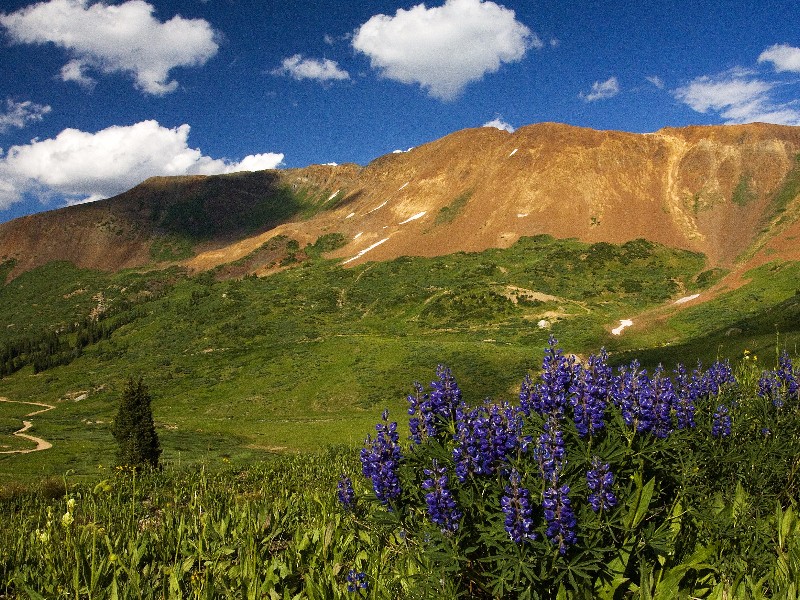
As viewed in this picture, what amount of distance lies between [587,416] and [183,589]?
14.4ft

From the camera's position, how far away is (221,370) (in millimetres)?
69438

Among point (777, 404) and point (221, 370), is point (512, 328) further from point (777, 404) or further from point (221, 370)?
point (777, 404)

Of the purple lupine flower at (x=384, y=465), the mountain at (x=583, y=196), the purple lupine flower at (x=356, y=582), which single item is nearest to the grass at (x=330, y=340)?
the mountain at (x=583, y=196)

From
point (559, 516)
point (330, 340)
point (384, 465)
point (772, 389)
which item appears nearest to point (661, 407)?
point (559, 516)

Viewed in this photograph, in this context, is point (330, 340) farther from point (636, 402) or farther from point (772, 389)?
point (636, 402)

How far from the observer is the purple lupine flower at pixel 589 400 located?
4348 millimetres

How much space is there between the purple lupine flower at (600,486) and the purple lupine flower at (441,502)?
105cm

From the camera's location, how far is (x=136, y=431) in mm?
20672

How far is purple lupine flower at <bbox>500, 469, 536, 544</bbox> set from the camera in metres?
3.63

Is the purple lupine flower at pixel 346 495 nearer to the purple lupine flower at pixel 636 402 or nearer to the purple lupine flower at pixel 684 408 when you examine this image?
the purple lupine flower at pixel 636 402

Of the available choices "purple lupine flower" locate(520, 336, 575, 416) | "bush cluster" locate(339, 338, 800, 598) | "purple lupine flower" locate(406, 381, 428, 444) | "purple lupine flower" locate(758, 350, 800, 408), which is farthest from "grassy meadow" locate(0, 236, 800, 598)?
"purple lupine flower" locate(758, 350, 800, 408)

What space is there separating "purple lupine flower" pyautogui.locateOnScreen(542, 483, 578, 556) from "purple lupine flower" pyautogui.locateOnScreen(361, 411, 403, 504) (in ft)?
4.81

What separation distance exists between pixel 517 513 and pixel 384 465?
138 cm

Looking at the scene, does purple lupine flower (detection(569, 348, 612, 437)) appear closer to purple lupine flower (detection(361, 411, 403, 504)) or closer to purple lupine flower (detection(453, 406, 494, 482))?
purple lupine flower (detection(453, 406, 494, 482))
